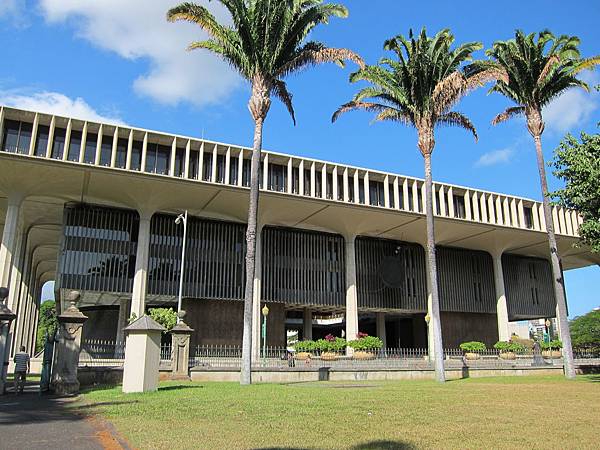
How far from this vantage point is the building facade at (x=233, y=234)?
32250 millimetres

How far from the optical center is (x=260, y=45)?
2233 centimetres

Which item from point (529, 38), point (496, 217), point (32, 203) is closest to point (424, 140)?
point (529, 38)

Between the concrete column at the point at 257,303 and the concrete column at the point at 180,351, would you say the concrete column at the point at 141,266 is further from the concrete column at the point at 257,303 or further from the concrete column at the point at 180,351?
the concrete column at the point at 180,351

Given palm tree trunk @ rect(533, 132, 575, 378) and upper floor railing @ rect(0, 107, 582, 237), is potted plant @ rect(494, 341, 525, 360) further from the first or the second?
upper floor railing @ rect(0, 107, 582, 237)

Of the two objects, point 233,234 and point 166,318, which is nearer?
point 166,318

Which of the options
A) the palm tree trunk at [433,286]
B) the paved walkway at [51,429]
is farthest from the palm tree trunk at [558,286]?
the paved walkway at [51,429]

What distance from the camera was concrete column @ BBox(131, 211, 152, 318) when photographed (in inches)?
1336

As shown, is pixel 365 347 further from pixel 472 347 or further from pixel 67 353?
pixel 67 353

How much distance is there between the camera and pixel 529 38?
26656 millimetres

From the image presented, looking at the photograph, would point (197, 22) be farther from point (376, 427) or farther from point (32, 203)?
point (32, 203)

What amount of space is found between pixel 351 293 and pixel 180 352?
21353 millimetres

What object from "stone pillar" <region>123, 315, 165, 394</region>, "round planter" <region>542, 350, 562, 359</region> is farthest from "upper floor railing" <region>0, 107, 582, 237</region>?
"stone pillar" <region>123, 315, 165, 394</region>

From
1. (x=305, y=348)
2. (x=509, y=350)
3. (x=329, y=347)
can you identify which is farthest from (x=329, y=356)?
(x=509, y=350)

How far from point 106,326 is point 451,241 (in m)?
33.3
